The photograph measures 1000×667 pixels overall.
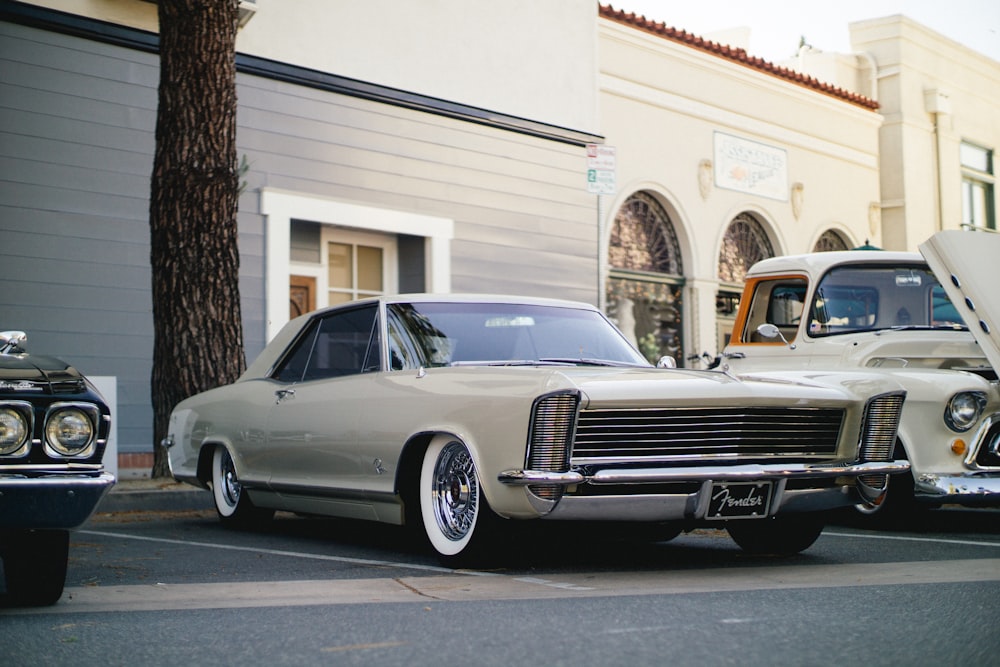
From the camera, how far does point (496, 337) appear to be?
6582 mm

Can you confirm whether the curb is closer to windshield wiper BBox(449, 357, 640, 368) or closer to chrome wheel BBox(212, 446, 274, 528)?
chrome wheel BBox(212, 446, 274, 528)

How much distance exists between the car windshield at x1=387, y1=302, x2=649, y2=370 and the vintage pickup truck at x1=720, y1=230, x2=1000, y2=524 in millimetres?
713

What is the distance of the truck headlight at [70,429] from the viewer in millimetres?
4531

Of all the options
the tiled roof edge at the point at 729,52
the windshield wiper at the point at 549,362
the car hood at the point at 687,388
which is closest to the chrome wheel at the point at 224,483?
the windshield wiper at the point at 549,362

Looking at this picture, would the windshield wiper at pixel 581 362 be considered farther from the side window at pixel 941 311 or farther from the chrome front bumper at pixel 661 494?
the side window at pixel 941 311

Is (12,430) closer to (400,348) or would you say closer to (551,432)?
(551,432)

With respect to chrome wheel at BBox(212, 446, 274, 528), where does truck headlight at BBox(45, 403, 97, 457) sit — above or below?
above

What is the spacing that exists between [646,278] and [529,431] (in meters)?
13.1

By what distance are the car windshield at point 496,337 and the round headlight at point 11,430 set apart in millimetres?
2314

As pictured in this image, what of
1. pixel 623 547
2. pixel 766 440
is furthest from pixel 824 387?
pixel 623 547

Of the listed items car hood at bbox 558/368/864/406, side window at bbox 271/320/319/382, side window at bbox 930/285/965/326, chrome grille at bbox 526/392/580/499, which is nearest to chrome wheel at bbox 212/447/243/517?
side window at bbox 271/320/319/382

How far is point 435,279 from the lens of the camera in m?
14.3

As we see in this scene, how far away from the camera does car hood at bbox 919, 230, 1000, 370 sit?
7.55 m

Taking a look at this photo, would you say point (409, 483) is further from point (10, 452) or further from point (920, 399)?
point (920, 399)
